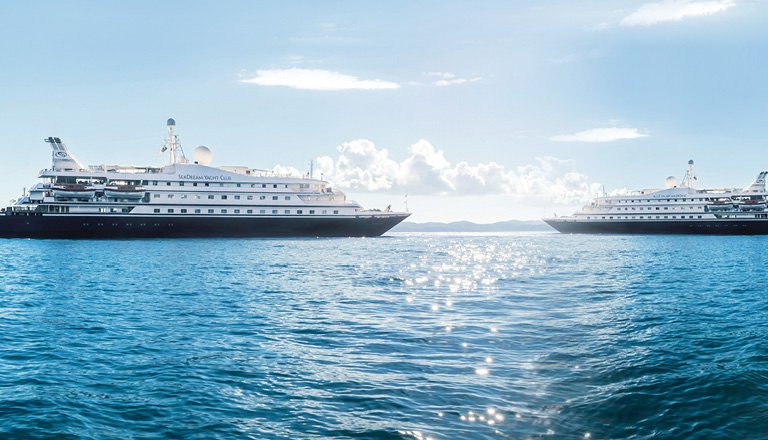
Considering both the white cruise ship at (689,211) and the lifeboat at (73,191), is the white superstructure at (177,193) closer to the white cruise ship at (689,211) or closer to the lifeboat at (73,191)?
the lifeboat at (73,191)

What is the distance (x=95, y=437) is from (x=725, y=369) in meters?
11.4

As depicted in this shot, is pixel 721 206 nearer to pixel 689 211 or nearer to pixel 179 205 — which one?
pixel 689 211

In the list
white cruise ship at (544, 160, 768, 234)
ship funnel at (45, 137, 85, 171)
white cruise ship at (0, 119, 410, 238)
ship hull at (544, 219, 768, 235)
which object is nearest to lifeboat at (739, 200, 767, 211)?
white cruise ship at (544, 160, 768, 234)

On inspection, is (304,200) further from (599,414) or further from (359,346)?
(599,414)

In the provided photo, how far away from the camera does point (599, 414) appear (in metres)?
8.23

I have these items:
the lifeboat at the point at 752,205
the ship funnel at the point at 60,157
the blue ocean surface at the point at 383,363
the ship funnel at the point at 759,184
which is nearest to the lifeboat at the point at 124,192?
the ship funnel at the point at 60,157

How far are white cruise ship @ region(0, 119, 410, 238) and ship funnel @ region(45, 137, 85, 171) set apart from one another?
0.44ft

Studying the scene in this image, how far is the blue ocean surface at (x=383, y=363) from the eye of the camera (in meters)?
7.81

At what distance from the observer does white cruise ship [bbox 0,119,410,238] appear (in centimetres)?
7469

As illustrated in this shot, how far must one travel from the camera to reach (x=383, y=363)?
11.0 metres

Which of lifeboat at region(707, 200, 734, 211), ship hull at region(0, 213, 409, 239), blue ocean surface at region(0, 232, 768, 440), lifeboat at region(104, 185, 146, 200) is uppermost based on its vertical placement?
lifeboat at region(104, 185, 146, 200)

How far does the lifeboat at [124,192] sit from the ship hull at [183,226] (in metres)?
3.40

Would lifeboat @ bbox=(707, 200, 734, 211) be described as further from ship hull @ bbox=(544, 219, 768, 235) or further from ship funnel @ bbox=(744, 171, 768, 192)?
ship funnel @ bbox=(744, 171, 768, 192)

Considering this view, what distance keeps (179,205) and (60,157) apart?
20917 mm
